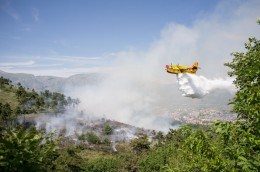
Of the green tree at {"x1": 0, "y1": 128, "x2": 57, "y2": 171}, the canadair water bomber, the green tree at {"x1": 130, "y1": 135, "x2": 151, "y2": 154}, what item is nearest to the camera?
the green tree at {"x1": 0, "y1": 128, "x2": 57, "y2": 171}

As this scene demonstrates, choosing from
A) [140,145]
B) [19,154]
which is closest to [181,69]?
[19,154]

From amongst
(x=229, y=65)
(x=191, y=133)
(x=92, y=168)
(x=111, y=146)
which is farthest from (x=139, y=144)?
(x=191, y=133)

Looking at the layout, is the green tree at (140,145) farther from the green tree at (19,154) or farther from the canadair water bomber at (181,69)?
the green tree at (19,154)

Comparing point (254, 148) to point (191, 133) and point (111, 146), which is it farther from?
point (111, 146)

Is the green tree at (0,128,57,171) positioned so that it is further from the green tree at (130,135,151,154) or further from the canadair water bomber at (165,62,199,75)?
the green tree at (130,135,151,154)

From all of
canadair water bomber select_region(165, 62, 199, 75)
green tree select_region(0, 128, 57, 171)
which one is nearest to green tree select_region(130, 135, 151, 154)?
canadair water bomber select_region(165, 62, 199, 75)

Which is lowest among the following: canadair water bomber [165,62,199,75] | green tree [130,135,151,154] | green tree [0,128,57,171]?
green tree [130,135,151,154]

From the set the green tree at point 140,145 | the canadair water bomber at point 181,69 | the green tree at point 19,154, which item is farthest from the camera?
the green tree at point 140,145

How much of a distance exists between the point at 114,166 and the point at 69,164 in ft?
57.4

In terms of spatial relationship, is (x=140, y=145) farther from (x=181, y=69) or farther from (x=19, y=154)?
(x=19, y=154)

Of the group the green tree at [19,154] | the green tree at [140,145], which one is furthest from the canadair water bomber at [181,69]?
the green tree at [140,145]

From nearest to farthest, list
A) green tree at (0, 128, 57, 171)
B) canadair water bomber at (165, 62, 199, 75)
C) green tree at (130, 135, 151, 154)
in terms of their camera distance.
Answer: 1. green tree at (0, 128, 57, 171)
2. canadair water bomber at (165, 62, 199, 75)
3. green tree at (130, 135, 151, 154)

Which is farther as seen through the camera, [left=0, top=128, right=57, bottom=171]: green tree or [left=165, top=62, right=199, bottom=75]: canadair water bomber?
[left=165, top=62, right=199, bottom=75]: canadair water bomber

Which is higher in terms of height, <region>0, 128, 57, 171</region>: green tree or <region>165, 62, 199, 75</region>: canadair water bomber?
<region>165, 62, 199, 75</region>: canadair water bomber
